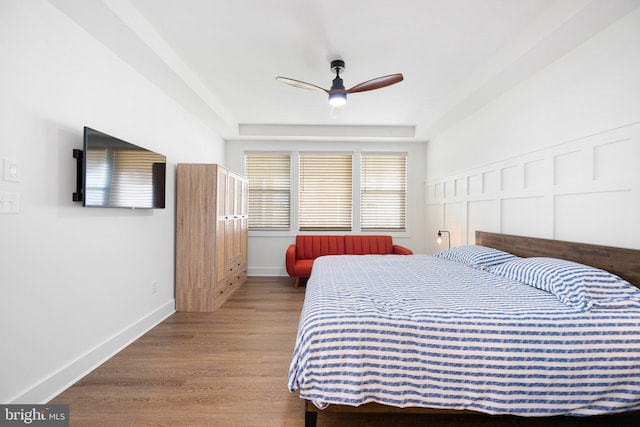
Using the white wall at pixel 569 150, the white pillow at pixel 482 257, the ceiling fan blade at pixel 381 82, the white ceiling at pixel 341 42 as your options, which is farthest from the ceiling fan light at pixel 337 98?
the white pillow at pixel 482 257

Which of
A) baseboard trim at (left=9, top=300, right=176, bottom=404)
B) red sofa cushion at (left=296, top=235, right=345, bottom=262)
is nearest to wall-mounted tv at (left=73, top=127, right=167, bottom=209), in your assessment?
baseboard trim at (left=9, top=300, right=176, bottom=404)

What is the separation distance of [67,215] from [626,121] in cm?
383

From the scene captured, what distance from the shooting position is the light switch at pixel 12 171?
1.55 meters

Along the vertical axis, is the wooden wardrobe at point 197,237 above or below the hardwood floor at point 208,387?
above

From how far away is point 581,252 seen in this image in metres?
2.11

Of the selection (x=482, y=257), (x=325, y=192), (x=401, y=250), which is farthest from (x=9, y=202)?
(x=401, y=250)

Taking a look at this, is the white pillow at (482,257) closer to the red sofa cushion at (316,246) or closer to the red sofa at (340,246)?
the red sofa at (340,246)

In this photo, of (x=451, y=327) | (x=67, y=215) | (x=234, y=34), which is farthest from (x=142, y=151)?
(x=451, y=327)

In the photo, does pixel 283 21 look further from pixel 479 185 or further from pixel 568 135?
pixel 479 185

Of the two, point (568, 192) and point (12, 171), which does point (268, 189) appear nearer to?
point (12, 171)

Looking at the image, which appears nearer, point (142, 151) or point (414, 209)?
point (142, 151)

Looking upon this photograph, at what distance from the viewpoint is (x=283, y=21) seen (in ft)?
7.52

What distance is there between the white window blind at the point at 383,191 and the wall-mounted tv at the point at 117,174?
3549 mm

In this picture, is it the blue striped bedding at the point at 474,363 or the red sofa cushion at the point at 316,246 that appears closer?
the blue striped bedding at the point at 474,363
